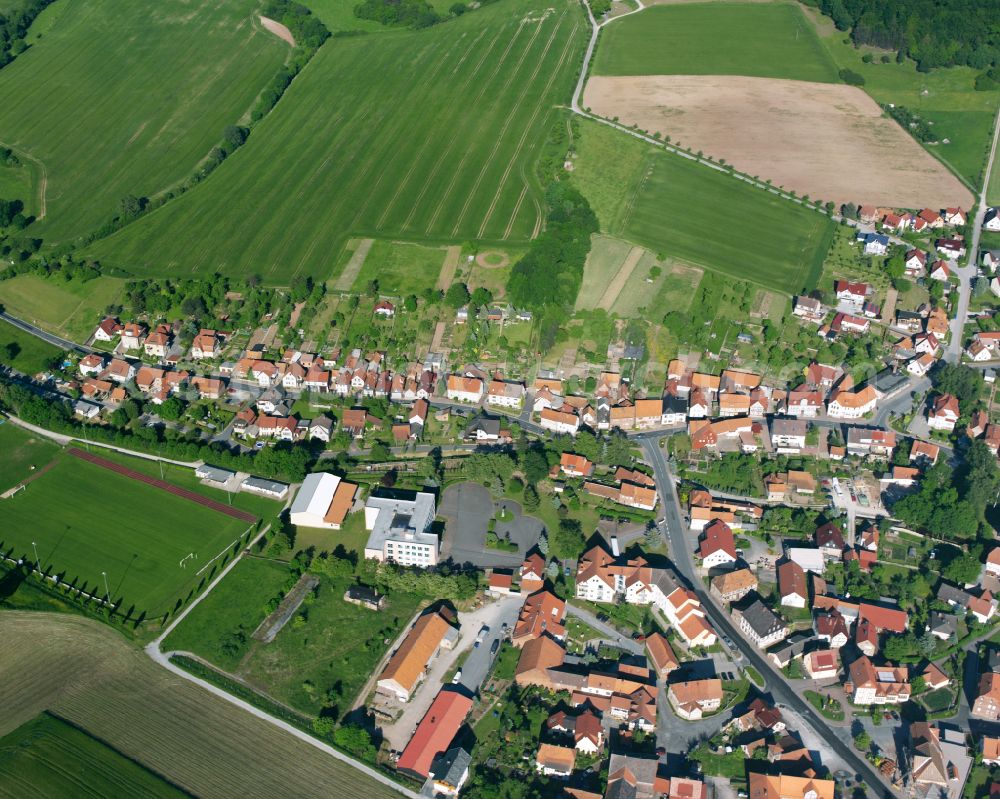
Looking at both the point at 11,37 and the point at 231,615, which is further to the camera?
the point at 11,37

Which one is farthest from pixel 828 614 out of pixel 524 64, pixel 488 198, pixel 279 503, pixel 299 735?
pixel 524 64

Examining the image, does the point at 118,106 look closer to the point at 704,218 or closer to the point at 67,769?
the point at 704,218

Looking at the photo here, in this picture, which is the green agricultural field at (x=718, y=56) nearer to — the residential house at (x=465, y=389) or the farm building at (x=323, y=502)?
the residential house at (x=465, y=389)

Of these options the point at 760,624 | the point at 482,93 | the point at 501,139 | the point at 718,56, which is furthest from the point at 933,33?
the point at 760,624

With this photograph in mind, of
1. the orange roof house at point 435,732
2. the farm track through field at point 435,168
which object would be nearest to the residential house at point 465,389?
the farm track through field at point 435,168

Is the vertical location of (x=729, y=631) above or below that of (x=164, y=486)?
below

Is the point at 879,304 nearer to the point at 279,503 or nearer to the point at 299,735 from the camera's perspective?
the point at 279,503

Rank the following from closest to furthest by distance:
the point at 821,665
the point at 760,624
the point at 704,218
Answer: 1. the point at 821,665
2. the point at 760,624
3. the point at 704,218
